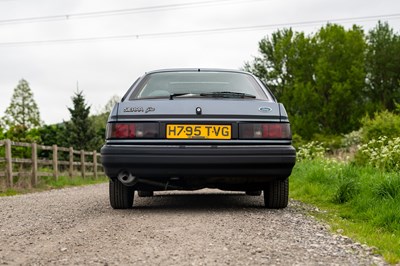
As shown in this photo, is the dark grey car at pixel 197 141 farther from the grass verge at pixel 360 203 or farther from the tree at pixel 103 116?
the tree at pixel 103 116

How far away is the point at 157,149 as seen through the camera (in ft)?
17.3

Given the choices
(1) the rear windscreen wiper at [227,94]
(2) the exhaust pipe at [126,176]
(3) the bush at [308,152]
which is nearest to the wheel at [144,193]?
(2) the exhaust pipe at [126,176]

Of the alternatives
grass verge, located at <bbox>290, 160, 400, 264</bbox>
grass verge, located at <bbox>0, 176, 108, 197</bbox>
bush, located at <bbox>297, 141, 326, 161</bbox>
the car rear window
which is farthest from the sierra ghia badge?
bush, located at <bbox>297, 141, 326, 161</bbox>

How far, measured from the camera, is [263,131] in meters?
5.42

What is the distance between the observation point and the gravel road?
3471 millimetres

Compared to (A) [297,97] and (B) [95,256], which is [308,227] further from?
(A) [297,97]

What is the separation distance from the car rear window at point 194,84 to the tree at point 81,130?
22622 millimetres

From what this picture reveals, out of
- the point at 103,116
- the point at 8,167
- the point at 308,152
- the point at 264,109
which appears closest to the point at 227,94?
the point at 264,109

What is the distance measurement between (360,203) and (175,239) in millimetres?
2811

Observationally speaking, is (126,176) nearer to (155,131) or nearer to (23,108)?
(155,131)

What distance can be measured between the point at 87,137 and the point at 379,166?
811 inches

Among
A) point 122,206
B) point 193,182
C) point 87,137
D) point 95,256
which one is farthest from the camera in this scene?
point 87,137

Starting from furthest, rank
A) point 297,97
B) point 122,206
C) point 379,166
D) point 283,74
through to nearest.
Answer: point 283,74, point 297,97, point 379,166, point 122,206

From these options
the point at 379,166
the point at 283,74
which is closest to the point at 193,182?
the point at 379,166
